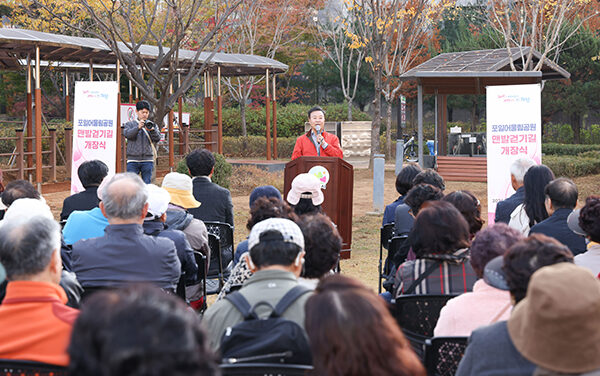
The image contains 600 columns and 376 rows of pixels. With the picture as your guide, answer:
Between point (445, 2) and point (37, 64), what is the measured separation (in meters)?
13.4

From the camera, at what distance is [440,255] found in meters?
3.32

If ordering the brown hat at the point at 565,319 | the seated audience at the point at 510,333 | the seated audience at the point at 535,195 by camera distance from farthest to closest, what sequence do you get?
the seated audience at the point at 535,195 → the seated audience at the point at 510,333 → the brown hat at the point at 565,319

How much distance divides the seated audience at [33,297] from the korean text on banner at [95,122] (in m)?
6.41

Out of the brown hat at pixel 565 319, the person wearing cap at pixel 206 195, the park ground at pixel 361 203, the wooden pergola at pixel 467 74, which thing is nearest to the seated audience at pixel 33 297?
the brown hat at pixel 565 319

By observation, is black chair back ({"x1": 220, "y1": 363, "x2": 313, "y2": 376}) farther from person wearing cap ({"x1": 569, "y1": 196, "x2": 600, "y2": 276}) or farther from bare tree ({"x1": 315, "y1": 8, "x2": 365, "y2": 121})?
bare tree ({"x1": 315, "y1": 8, "x2": 365, "y2": 121})

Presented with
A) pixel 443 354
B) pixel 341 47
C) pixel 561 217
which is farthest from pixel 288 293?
pixel 341 47

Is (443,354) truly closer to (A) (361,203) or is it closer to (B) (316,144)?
(B) (316,144)

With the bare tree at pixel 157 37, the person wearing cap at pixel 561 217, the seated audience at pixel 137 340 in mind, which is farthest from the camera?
the bare tree at pixel 157 37

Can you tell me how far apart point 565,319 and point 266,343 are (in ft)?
3.16

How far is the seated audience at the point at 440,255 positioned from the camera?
3309 millimetres

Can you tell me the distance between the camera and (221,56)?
17109mm

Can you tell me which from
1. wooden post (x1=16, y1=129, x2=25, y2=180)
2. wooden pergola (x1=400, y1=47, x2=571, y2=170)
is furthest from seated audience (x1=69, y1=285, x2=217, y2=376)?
wooden pergola (x1=400, y1=47, x2=571, y2=170)

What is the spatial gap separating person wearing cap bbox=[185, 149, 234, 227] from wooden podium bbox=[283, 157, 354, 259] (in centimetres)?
163

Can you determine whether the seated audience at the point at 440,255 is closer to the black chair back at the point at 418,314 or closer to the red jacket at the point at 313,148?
the black chair back at the point at 418,314
